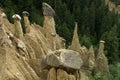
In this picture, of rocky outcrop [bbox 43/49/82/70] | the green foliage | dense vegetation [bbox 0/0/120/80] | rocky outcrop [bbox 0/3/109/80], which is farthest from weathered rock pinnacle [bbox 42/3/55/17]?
the green foliage

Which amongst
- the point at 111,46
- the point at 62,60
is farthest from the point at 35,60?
the point at 111,46

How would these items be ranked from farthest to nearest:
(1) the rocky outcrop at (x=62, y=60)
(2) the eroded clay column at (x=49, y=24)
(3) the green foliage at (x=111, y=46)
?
(3) the green foliage at (x=111, y=46), (2) the eroded clay column at (x=49, y=24), (1) the rocky outcrop at (x=62, y=60)

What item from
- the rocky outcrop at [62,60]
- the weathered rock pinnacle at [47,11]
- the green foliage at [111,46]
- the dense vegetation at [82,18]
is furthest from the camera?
the dense vegetation at [82,18]

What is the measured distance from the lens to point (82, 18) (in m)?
57.8

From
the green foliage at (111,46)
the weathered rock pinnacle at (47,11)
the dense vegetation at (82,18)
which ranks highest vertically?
the weathered rock pinnacle at (47,11)

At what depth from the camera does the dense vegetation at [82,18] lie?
1940 inches

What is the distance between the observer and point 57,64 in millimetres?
20953

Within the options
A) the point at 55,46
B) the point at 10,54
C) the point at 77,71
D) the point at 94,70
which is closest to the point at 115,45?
the point at 94,70

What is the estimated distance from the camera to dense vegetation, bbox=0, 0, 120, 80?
4928 centimetres

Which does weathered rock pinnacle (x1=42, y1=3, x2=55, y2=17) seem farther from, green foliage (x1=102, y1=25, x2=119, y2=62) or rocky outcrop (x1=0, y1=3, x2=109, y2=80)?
green foliage (x1=102, y1=25, x2=119, y2=62)

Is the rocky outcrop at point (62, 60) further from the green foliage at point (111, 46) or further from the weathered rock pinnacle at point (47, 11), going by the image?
the green foliage at point (111, 46)

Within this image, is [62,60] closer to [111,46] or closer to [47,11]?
[47,11]

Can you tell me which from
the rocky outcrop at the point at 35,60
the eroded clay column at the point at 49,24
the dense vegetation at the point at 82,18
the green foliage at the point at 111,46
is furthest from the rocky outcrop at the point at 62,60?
the dense vegetation at the point at 82,18

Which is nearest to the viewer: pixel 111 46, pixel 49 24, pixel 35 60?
pixel 35 60
